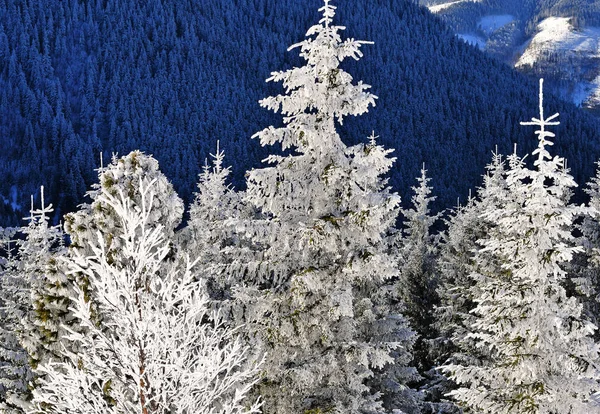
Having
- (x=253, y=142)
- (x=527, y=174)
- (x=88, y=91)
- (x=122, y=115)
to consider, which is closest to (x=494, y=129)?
(x=253, y=142)

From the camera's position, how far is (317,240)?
10.8 meters

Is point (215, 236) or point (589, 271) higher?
point (215, 236)

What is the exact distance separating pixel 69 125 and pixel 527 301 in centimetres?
15870

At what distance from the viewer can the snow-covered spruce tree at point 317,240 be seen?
35.9 ft

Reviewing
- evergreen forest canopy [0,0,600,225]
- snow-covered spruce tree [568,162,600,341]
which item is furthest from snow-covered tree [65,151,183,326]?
evergreen forest canopy [0,0,600,225]

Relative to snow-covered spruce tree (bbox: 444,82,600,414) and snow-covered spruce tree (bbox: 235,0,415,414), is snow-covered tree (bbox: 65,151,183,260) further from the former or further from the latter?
snow-covered spruce tree (bbox: 444,82,600,414)

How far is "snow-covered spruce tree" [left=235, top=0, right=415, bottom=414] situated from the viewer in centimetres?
1093

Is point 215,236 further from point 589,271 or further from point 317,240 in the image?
point 589,271

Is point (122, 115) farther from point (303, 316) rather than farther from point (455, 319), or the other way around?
point (303, 316)

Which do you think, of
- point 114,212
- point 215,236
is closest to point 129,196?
point 114,212

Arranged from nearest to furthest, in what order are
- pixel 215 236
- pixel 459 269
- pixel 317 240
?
pixel 317 240, pixel 215 236, pixel 459 269

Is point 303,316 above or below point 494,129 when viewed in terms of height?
below

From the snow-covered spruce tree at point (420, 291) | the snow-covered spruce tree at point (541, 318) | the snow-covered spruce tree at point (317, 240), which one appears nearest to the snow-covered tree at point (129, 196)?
the snow-covered spruce tree at point (317, 240)

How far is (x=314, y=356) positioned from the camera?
37.0 ft
